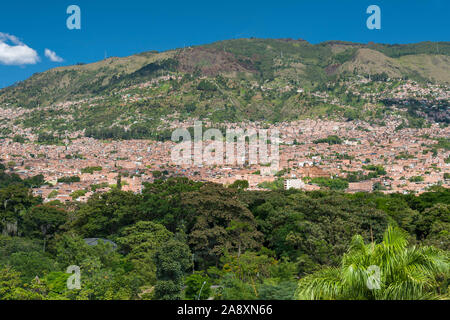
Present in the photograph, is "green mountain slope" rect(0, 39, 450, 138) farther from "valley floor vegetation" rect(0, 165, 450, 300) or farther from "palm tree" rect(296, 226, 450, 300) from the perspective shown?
"palm tree" rect(296, 226, 450, 300)

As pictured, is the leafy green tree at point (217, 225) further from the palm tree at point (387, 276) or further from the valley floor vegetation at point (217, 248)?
the palm tree at point (387, 276)

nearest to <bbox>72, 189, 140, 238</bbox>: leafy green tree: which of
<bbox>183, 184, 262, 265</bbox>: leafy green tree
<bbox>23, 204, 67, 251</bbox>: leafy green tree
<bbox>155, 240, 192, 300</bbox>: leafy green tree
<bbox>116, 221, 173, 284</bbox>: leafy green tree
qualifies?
<bbox>23, 204, 67, 251</bbox>: leafy green tree

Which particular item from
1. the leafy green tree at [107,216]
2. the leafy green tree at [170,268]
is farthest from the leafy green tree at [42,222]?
the leafy green tree at [170,268]

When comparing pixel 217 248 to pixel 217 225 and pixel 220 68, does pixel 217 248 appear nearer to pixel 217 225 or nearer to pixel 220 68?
pixel 217 225

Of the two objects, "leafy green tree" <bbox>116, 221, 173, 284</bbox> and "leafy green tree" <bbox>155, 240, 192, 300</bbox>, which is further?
"leafy green tree" <bbox>116, 221, 173, 284</bbox>

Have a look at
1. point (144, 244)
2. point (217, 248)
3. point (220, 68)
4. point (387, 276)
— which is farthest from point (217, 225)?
point (220, 68)
